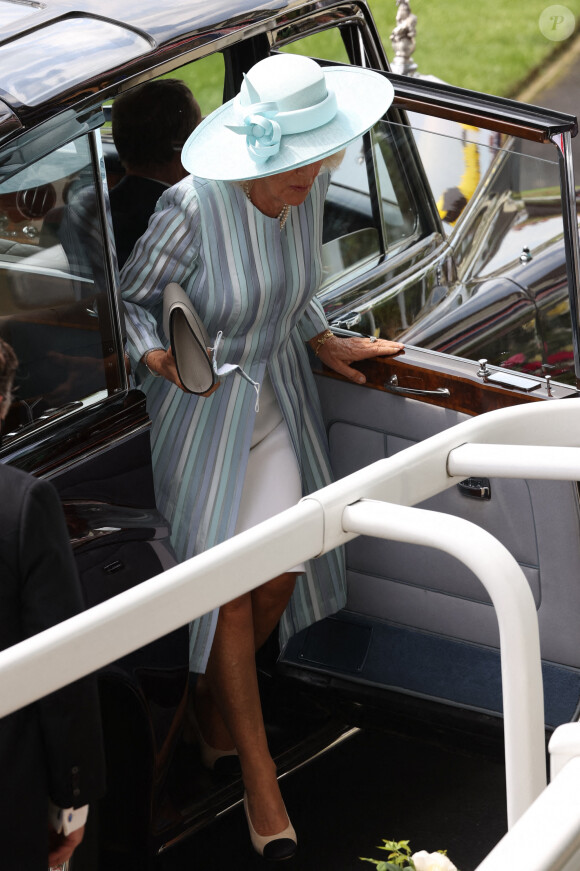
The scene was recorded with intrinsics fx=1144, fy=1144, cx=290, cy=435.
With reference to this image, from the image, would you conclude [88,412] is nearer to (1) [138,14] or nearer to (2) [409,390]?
(2) [409,390]

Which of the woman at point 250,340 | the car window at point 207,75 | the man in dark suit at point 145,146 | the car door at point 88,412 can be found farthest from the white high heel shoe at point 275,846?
the car window at point 207,75

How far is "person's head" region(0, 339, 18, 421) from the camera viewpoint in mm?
1941

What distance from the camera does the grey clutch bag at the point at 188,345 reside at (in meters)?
2.27

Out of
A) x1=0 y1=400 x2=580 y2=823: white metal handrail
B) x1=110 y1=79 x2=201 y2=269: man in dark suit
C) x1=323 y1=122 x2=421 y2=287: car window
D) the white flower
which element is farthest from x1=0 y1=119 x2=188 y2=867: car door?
x1=0 y1=400 x2=580 y2=823: white metal handrail

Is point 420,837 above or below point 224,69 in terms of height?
below

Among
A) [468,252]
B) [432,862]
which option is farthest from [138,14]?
[432,862]

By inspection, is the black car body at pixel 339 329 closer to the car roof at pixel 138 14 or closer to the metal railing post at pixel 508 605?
the car roof at pixel 138 14

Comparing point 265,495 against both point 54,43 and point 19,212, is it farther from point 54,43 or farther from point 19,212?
point 54,43

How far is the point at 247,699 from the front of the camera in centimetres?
254

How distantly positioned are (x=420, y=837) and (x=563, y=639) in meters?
0.63

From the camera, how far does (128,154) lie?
268 centimetres

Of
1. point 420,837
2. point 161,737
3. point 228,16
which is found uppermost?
point 228,16

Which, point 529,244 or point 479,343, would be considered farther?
point 529,244

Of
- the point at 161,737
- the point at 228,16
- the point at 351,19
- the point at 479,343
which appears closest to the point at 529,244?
the point at 479,343
